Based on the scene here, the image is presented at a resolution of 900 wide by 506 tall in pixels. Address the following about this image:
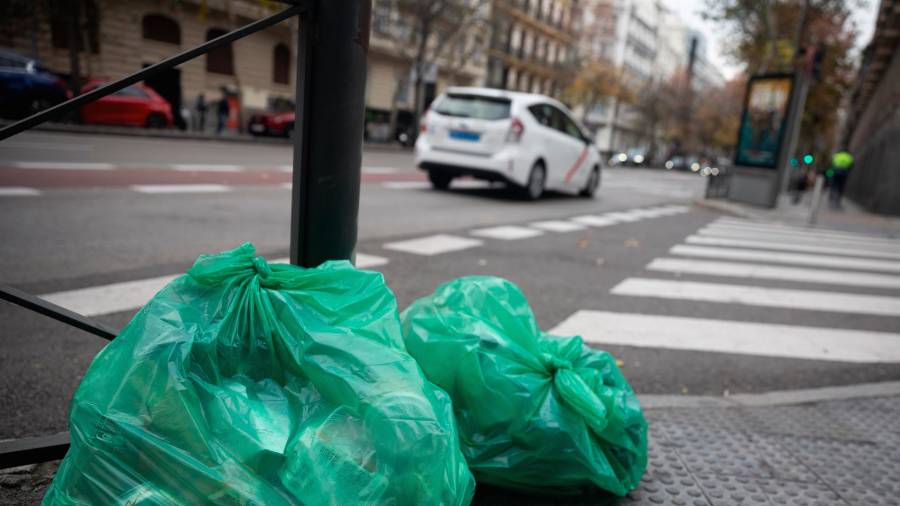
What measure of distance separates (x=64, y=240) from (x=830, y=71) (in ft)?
123

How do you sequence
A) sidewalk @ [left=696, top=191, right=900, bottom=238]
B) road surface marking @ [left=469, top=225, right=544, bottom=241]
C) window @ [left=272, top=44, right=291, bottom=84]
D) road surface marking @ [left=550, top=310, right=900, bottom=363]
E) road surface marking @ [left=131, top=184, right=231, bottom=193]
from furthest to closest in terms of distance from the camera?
window @ [left=272, top=44, right=291, bottom=84] → sidewalk @ [left=696, top=191, right=900, bottom=238] → road surface marking @ [left=131, top=184, right=231, bottom=193] → road surface marking @ [left=469, top=225, right=544, bottom=241] → road surface marking @ [left=550, top=310, right=900, bottom=363]

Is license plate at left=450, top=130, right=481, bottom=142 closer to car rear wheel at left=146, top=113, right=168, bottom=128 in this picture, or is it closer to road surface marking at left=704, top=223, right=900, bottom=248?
road surface marking at left=704, top=223, right=900, bottom=248

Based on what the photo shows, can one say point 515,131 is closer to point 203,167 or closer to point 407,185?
point 407,185

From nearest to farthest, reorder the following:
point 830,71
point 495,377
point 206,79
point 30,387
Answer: point 495,377 < point 30,387 < point 206,79 < point 830,71

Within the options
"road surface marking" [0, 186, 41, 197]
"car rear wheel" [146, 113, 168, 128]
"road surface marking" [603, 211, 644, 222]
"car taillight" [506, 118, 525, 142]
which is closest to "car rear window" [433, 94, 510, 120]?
"car taillight" [506, 118, 525, 142]

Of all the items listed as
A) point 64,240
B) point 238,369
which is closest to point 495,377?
point 238,369

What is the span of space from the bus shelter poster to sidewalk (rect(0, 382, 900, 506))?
13.0 metres

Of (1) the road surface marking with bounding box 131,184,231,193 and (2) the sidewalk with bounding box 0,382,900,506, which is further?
(1) the road surface marking with bounding box 131,184,231,193

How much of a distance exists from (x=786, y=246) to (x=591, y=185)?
17.2 ft

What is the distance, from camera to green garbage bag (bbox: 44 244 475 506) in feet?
3.99

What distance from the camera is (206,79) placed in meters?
25.1

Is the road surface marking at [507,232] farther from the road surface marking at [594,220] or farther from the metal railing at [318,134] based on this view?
the metal railing at [318,134]

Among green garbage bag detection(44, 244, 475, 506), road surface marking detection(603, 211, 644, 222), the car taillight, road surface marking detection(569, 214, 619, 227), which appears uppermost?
the car taillight

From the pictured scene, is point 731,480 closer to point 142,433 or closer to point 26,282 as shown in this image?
point 142,433
